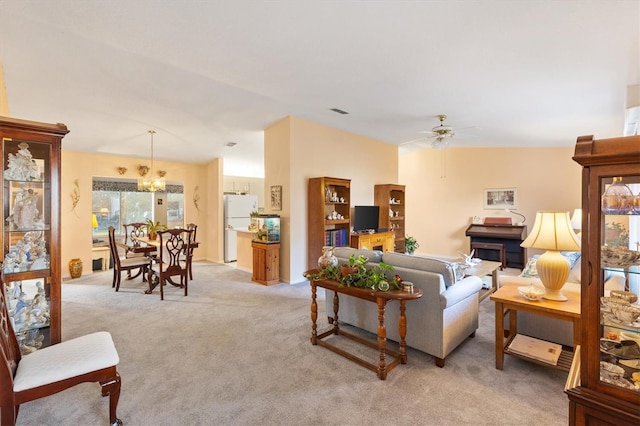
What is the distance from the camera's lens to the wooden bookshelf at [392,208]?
681 centimetres

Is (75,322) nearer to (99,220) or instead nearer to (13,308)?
(13,308)

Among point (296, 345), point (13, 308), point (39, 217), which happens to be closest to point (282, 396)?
point (296, 345)

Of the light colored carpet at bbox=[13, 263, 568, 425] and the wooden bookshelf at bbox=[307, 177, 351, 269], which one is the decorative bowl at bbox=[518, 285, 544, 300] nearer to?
the light colored carpet at bbox=[13, 263, 568, 425]

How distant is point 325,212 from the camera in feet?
18.4

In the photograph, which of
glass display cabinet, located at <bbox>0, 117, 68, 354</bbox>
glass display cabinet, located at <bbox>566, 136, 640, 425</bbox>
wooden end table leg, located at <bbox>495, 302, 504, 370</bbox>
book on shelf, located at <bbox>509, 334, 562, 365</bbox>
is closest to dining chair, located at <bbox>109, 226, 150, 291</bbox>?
glass display cabinet, located at <bbox>0, 117, 68, 354</bbox>

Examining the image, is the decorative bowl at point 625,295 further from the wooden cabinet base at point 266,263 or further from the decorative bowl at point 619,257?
the wooden cabinet base at point 266,263

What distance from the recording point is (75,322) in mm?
3592

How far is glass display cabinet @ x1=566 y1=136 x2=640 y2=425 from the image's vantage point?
3.69 feet

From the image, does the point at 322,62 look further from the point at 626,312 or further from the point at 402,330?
the point at 626,312

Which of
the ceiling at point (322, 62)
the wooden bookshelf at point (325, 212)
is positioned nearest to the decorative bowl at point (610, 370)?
the ceiling at point (322, 62)

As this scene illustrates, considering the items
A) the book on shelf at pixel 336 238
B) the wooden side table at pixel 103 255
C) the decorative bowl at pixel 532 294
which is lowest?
the wooden side table at pixel 103 255

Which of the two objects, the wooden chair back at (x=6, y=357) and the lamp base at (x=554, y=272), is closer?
the wooden chair back at (x=6, y=357)

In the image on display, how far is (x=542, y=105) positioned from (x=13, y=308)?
5.72m

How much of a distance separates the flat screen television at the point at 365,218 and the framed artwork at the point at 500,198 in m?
3.06
